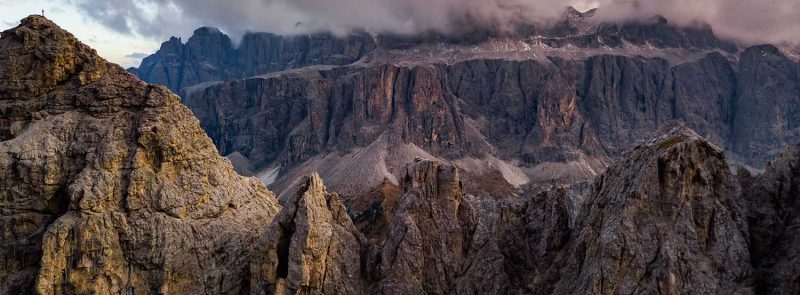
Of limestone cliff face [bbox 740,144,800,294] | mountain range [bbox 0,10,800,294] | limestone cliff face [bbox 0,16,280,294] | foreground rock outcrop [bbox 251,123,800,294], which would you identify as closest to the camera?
limestone cliff face [bbox 740,144,800,294]

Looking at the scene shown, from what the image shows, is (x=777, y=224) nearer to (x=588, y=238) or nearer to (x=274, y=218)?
(x=588, y=238)

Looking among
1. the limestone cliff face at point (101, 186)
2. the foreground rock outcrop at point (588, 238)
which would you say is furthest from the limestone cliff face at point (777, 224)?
the limestone cliff face at point (101, 186)

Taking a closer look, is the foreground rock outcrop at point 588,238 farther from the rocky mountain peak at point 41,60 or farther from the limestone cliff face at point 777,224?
the rocky mountain peak at point 41,60

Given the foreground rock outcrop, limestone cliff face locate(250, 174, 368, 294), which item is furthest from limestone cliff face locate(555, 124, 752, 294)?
limestone cliff face locate(250, 174, 368, 294)

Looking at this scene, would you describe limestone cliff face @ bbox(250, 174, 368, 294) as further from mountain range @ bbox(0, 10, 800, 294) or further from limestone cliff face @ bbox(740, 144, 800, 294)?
limestone cliff face @ bbox(740, 144, 800, 294)

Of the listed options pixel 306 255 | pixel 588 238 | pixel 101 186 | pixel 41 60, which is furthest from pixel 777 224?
pixel 41 60

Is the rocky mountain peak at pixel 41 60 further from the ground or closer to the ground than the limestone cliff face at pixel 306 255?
further from the ground

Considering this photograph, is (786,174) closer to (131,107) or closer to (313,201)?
(313,201)

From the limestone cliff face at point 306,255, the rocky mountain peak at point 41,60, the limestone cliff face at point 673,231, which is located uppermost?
the rocky mountain peak at point 41,60
